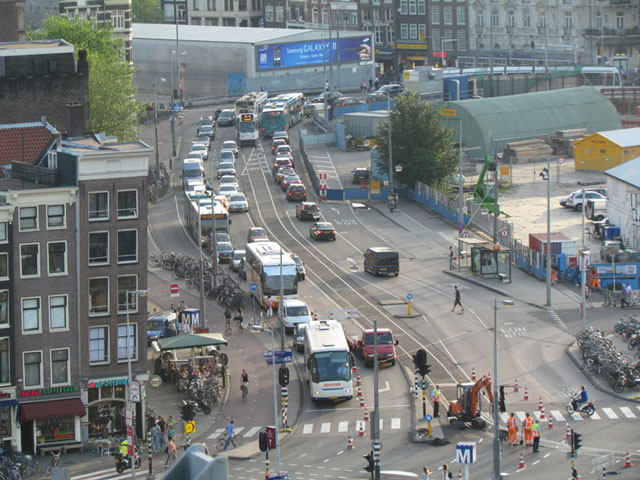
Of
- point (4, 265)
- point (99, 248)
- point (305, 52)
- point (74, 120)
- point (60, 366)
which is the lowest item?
point (60, 366)

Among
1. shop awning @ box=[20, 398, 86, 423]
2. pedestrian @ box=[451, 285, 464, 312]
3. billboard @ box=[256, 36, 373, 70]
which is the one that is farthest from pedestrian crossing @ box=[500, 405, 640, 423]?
billboard @ box=[256, 36, 373, 70]

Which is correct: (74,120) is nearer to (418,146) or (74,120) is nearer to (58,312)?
(58,312)

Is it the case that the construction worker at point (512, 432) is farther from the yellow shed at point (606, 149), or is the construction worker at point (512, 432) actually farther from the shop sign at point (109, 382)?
the yellow shed at point (606, 149)

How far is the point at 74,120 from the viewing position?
71.7 m

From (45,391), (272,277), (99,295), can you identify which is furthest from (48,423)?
(272,277)

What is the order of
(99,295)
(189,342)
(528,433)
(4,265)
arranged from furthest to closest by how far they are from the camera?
(189,342) < (99,295) < (4,265) < (528,433)

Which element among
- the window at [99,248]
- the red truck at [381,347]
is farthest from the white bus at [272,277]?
the window at [99,248]

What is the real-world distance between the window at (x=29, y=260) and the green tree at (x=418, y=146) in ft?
189

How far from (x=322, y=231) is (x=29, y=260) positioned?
41.9 meters

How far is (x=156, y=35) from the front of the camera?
577 feet

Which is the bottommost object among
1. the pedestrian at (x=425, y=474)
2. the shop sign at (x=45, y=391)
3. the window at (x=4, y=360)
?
the pedestrian at (x=425, y=474)

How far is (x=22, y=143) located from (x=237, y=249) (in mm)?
30999

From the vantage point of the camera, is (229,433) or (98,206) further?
(98,206)

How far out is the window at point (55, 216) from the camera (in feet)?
196
